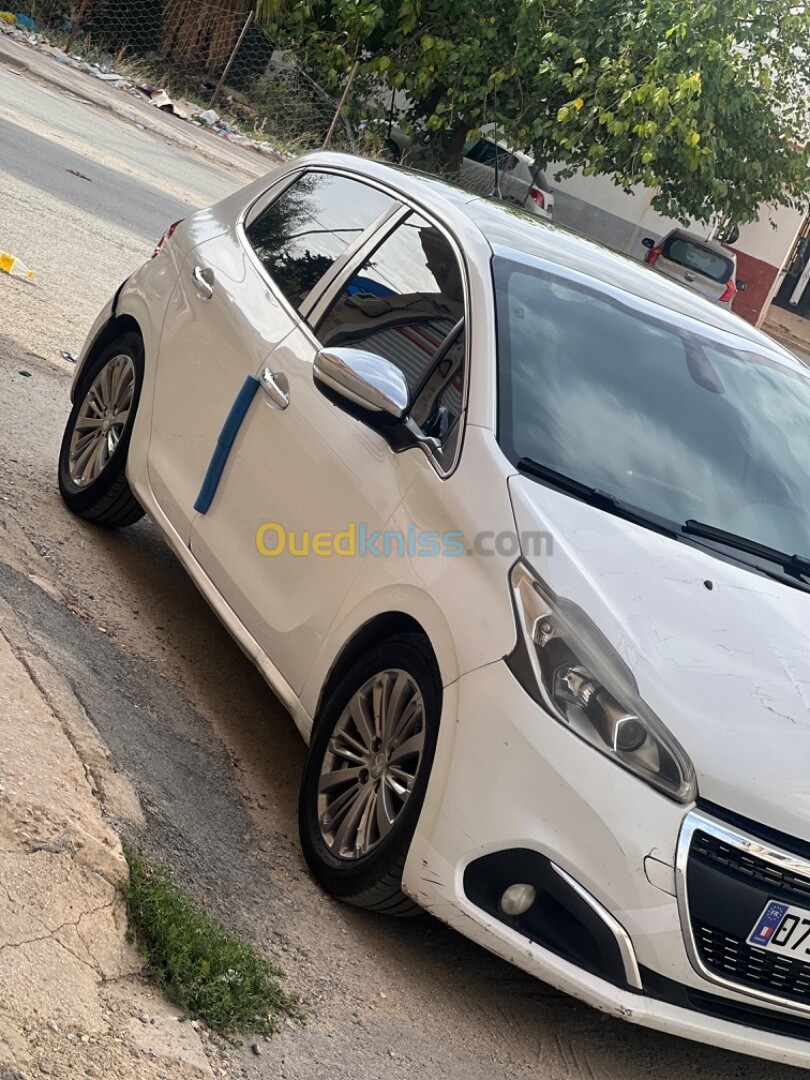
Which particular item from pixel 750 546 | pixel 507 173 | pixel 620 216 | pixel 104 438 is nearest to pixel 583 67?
pixel 507 173

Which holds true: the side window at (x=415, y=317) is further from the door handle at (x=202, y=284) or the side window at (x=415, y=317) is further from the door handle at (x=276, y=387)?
the door handle at (x=202, y=284)

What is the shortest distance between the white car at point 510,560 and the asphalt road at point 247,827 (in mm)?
181

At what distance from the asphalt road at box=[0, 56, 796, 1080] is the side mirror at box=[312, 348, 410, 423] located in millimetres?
1142

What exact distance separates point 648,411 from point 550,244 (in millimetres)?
851

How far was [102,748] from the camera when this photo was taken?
3.84 metres

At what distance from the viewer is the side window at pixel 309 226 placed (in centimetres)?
479

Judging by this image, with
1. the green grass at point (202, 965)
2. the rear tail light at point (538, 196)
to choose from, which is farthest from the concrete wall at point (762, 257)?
the green grass at point (202, 965)

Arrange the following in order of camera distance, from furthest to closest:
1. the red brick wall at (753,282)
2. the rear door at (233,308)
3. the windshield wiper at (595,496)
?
the red brick wall at (753,282) < the rear door at (233,308) < the windshield wiper at (595,496)

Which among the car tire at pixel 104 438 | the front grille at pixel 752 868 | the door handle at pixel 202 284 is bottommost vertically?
the car tire at pixel 104 438

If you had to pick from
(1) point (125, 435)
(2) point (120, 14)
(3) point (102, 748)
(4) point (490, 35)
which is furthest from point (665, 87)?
(3) point (102, 748)

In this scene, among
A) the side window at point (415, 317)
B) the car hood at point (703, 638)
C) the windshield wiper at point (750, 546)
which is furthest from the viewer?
the side window at point (415, 317)

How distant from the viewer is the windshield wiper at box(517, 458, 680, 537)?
3709mm

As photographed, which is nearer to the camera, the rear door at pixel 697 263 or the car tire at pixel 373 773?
the car tire at pixel 373 773
